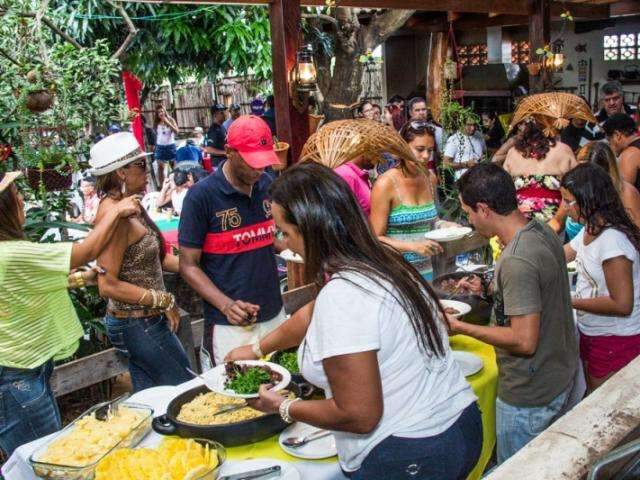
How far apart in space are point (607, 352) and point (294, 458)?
5.21 ft

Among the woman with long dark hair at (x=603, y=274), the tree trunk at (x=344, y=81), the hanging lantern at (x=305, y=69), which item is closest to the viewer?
the woman with long dark hair at (x=603, y=274)

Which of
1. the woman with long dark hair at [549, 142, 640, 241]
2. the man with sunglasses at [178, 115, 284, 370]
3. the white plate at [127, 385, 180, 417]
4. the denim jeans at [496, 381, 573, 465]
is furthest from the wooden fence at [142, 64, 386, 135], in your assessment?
the denim jeans at [496, 381, 573, 465]

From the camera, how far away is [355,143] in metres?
3.69

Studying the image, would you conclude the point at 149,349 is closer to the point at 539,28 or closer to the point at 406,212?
the point at 406,212

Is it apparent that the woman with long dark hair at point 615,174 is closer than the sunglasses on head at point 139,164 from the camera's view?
No

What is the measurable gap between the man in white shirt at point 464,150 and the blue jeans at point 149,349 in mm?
4568

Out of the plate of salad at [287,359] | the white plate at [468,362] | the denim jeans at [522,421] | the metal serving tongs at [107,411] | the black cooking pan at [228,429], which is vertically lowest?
the denim jeans at [522,421]

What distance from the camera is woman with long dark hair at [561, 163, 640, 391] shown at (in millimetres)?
2576

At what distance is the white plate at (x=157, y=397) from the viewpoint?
7.70 ft

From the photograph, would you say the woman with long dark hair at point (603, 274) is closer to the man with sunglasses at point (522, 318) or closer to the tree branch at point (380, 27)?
the man with sunglasses at point (522, 318)

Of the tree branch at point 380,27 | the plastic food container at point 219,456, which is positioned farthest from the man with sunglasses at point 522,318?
the tree branch at point 380,27

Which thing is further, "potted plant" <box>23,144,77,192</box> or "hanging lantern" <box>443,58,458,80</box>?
"hanging lantern" <box>443,58,458,80</box>

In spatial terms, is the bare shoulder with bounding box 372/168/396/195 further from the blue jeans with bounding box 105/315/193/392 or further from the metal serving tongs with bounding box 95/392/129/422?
the metal serving tongs with bounding box 95/392/129/422

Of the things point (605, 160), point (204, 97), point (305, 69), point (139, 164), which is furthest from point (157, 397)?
point (204, 97)
